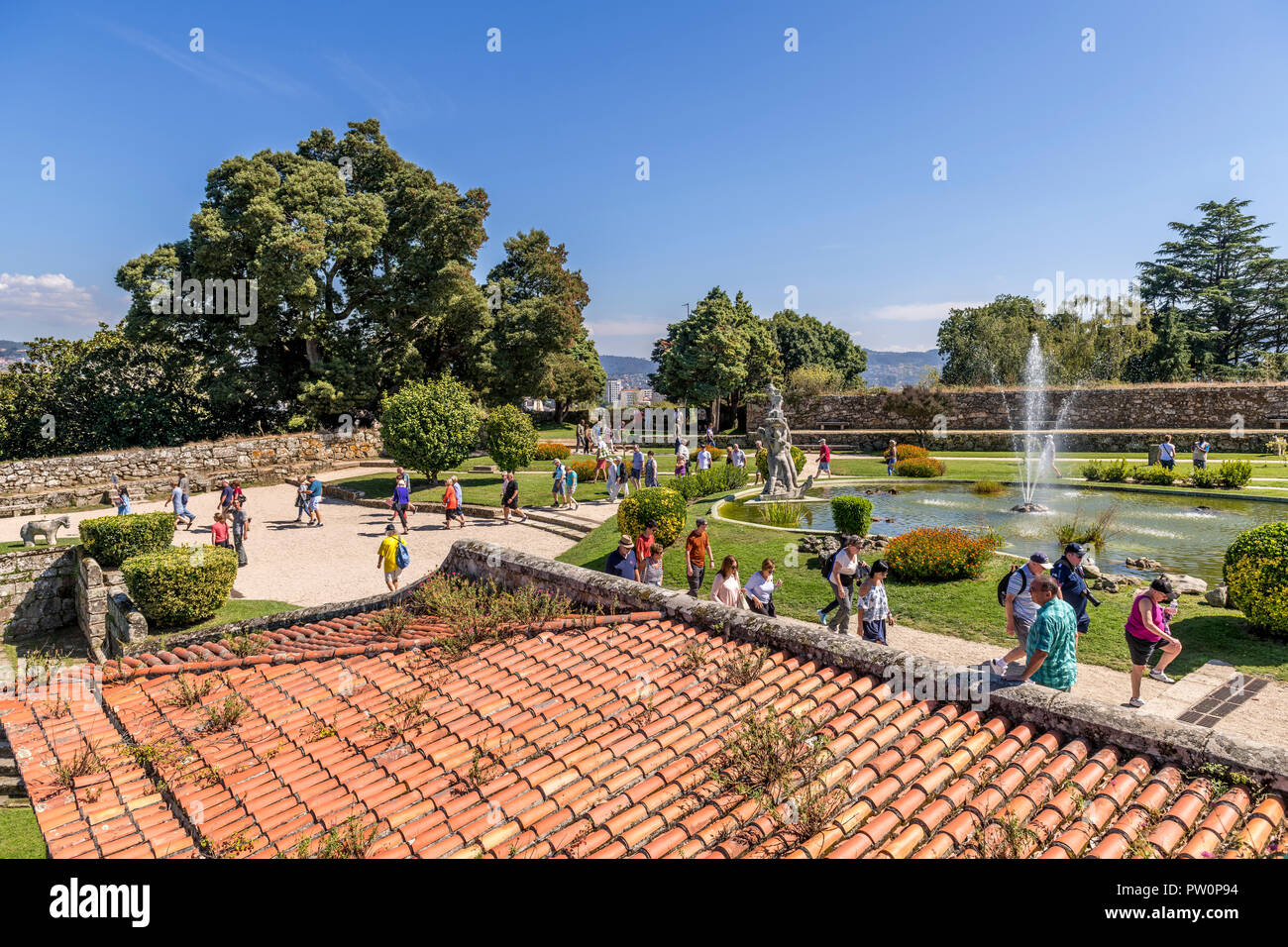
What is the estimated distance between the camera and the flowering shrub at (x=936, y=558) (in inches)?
462

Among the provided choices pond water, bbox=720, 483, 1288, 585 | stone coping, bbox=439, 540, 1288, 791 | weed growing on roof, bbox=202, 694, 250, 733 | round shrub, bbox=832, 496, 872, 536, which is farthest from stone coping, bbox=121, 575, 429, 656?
pond water, bbox=720, 483, 1288, 585

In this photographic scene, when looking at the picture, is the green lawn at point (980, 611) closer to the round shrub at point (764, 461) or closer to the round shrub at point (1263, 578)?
the round shrub at point (1263, 578)

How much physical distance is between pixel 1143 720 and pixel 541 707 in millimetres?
4011

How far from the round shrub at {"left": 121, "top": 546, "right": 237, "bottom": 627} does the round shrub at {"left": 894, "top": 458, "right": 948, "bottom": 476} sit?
20.7m

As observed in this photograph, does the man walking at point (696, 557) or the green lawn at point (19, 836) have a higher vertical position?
the man walking at point (696, 557)

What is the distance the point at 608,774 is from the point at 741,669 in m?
1.60

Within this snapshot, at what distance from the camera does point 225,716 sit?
5.37 meters

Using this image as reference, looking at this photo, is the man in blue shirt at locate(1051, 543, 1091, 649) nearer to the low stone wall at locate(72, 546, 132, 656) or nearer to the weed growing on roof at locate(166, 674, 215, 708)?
the weed growing on roof at locate(166, 674, 215, 708)

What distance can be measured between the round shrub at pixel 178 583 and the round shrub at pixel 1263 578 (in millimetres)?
16840

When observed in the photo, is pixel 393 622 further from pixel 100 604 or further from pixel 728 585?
pixel 100 604

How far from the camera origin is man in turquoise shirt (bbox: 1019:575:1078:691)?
18.5ft

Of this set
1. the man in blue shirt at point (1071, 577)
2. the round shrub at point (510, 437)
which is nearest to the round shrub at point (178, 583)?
the round shrub at point (510, 437)
